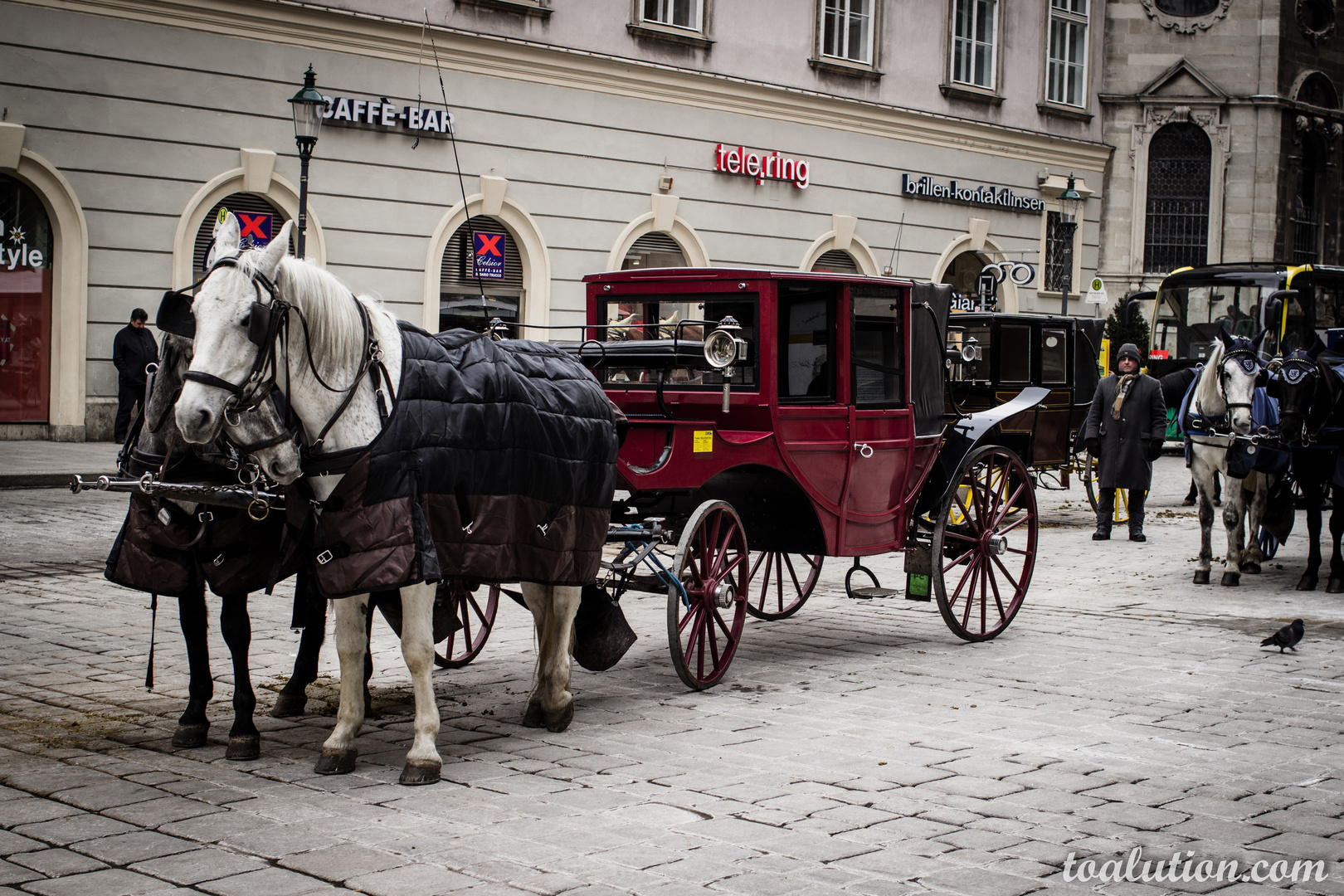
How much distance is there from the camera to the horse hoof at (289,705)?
6.25 meters

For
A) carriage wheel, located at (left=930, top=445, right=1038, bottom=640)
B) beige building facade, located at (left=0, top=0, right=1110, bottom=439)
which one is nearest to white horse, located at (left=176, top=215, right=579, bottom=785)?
carriage wheel, located at (left=930, top=445, right=1038, bottom=640)

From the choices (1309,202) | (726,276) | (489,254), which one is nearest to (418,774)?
(726,276)

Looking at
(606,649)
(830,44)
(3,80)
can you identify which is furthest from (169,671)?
(830,44)

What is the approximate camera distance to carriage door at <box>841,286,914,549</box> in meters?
7.72

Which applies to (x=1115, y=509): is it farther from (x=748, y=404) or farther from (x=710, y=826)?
(x=710, y=826)

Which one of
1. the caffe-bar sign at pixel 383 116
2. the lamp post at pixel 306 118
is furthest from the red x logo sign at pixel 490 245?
the lamp post at pixel 306 118

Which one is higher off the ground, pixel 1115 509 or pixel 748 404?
pixel 748 404

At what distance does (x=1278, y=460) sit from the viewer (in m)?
10.8

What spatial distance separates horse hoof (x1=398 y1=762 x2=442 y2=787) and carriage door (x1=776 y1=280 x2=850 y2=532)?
2.86m

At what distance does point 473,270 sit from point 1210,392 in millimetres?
12029

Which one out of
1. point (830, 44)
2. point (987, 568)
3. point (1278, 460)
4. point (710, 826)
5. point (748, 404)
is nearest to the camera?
point (710, 826)

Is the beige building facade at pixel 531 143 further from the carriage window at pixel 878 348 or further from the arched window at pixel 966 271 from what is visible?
the carriage window at pixel 878 348

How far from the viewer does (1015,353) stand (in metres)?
16.1

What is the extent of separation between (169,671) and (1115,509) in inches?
436
